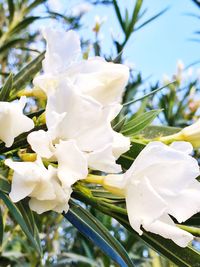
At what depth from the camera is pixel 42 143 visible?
0.46m

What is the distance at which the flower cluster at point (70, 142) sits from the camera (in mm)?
448

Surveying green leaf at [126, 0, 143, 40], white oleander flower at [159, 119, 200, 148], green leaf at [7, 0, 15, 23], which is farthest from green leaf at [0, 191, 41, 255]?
green leaf at [7, 0, 15, 23]

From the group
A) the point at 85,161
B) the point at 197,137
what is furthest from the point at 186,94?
the point at 85,161

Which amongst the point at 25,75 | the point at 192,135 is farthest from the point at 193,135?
the point at 25,75

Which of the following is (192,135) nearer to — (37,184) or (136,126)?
(136,126)

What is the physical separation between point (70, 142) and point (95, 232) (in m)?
0.17

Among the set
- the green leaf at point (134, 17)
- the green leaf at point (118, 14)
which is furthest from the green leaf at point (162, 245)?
the green leaf at point (134, 17)

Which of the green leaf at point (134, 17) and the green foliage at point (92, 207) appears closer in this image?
the green foliage at point (92, 207)

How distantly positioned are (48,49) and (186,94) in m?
2.02

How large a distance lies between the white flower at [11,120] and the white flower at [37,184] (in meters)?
0.04

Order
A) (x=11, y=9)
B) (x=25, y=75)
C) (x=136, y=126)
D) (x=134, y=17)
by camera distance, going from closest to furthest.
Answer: (x=136, y=126)
(x=25, y=75)
(x=134, y=17)
(x=11, y=9)

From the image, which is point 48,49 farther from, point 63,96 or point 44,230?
point 44,230

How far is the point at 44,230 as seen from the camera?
7.06 ft

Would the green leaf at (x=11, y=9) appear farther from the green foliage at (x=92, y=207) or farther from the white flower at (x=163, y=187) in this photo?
the white flower at (x=163, y=187)
